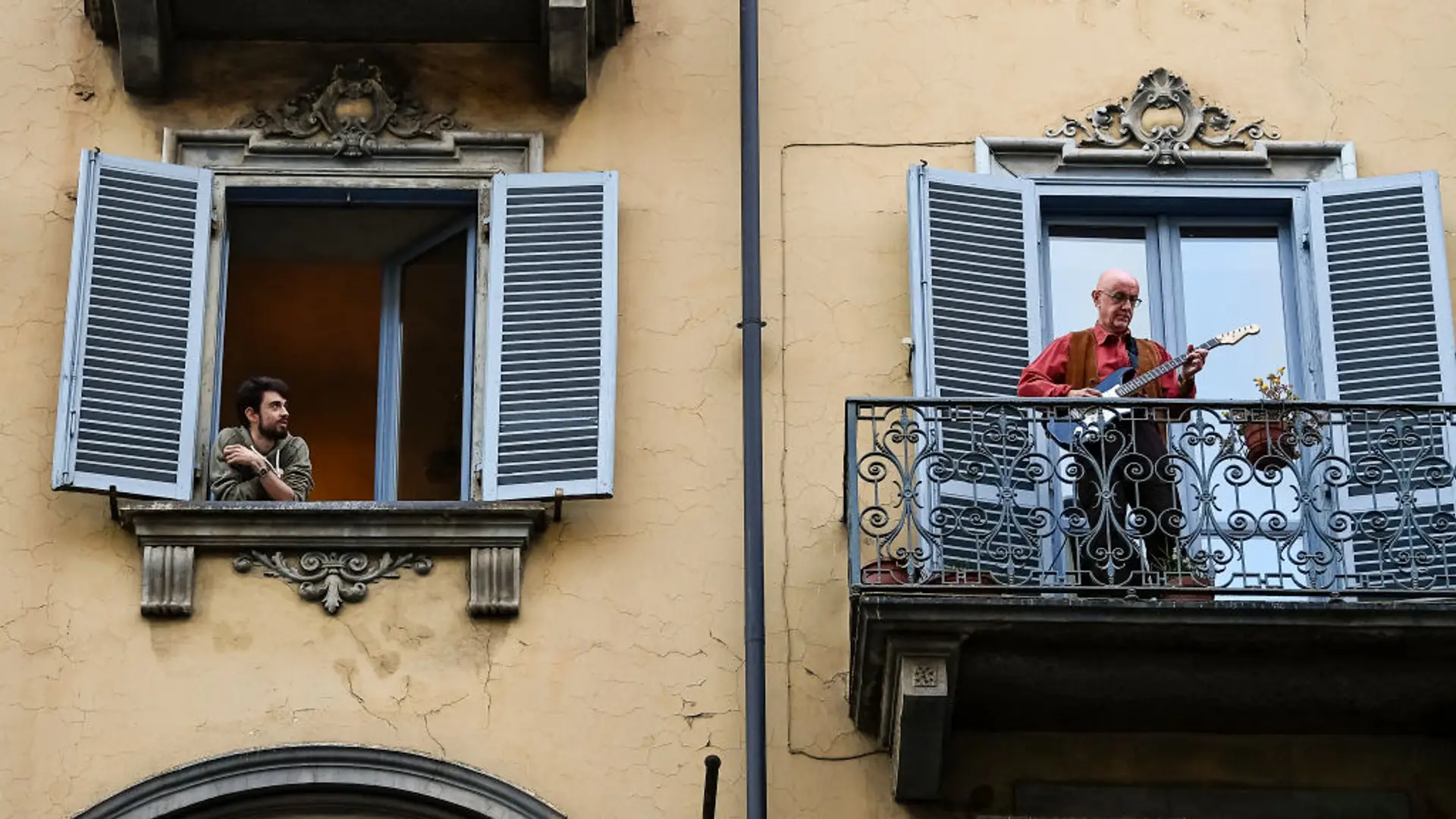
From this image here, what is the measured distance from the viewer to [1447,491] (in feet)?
40.0

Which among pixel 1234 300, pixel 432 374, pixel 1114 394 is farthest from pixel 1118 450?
pixel 432 374

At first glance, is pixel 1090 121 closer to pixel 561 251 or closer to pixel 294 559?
pixel 561 251

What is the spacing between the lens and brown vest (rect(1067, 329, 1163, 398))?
12.4m

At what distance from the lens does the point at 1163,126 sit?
13461mm

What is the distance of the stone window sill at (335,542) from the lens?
12.3 m

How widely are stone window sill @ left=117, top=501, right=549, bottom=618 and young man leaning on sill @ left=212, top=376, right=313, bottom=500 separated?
22 centimetres

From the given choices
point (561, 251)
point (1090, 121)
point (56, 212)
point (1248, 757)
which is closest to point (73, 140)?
point (56, 212)

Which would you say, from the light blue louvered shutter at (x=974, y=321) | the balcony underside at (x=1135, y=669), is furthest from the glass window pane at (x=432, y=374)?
the balcony underside at (x=1135, y=669)

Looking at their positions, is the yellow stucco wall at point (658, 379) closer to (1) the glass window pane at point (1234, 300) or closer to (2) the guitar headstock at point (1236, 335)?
(1) the glass window pane at point (1234, 300)

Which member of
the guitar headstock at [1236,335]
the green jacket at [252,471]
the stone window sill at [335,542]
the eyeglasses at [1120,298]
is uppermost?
the eyeglasses at [1120,298]

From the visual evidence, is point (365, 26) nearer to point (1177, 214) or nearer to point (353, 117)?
point (353, 117)

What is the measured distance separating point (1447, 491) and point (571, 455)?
3486mm

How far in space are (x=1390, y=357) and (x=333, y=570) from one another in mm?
4423

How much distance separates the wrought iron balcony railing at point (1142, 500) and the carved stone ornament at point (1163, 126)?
61.4 inches
